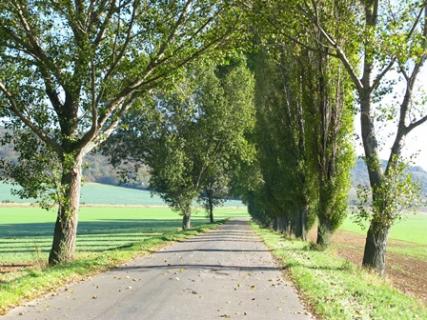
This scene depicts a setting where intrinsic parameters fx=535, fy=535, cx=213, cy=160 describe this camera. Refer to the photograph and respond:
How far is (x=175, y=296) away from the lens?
11234 mm

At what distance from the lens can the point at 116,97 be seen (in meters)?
17.7

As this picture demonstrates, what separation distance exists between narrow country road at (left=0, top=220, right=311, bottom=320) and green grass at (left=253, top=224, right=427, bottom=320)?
17.0 inches

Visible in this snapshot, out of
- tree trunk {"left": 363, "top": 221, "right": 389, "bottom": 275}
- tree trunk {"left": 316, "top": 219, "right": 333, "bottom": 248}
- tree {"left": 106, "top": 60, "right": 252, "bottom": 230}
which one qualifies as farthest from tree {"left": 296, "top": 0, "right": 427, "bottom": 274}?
tree {"left": 106, "top": 60, "right": 252, "bottom": 230}

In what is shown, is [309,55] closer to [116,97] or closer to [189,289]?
[116,97]

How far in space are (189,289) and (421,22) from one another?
40.2ft

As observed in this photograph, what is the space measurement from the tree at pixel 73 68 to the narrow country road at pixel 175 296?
148 inches

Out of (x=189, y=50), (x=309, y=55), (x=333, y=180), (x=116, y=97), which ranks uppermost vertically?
(x=309, y=55)

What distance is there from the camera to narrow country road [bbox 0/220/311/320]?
9.37 m

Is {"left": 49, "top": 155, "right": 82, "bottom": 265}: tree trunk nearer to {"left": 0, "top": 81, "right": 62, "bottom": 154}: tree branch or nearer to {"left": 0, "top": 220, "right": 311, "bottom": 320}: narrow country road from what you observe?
{"left": 0, "top": 81, "right": 62, "bottom": 154}: tree branch

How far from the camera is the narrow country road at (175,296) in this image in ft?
30.7

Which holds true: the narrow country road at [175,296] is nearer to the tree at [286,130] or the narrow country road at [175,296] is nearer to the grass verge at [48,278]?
the grass verge at [48,278]

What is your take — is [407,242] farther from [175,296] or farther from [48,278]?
[48,278]

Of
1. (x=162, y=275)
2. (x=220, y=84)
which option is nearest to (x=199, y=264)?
(x=162, y=275)

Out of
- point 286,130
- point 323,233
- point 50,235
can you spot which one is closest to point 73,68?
point 323,233
